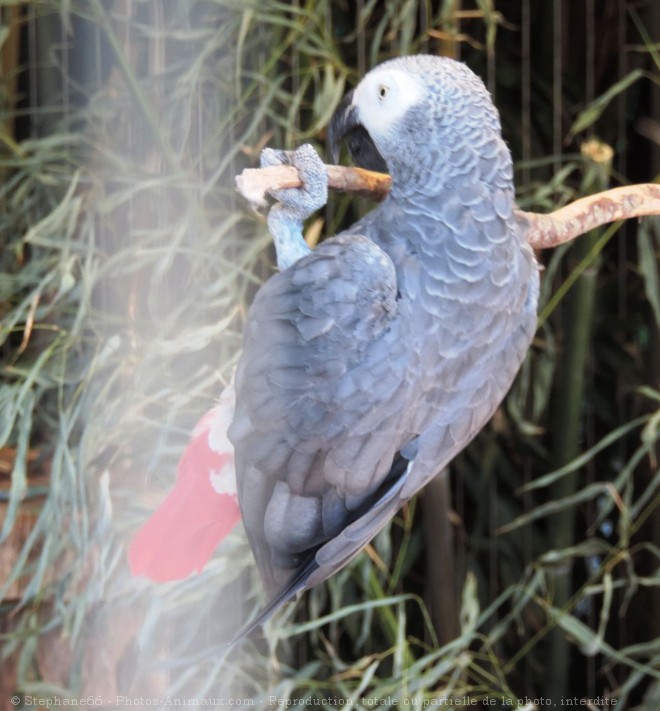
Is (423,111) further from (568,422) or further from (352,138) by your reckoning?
(568,422)

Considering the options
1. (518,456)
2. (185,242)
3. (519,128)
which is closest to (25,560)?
(185,242)

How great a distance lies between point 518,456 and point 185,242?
650 mm

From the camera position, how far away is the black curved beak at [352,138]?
576mm

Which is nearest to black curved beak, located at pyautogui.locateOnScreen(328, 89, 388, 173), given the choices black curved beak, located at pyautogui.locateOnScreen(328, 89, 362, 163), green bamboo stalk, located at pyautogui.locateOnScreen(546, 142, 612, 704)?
black curved beak, located at pyautogui.locateOnScreen(328, 89, 362, 163)

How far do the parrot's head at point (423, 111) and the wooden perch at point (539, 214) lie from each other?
34 mm

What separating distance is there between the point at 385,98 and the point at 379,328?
0.46 ft

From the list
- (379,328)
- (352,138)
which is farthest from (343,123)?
(379,328)

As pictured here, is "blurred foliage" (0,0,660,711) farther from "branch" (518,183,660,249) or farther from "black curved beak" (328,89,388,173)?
"branch" (518,183,660,249)

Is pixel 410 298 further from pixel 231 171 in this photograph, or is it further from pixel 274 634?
pixel 274 634

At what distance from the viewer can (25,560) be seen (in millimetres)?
834

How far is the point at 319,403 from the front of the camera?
0.53 metres

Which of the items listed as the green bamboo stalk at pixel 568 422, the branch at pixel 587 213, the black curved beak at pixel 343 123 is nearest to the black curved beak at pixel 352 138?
the black curved beak at pixel 343 123

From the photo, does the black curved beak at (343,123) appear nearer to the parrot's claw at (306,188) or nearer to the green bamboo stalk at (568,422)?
the parrot's claw at (306,188)

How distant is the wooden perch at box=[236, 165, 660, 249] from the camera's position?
509 millimetres
